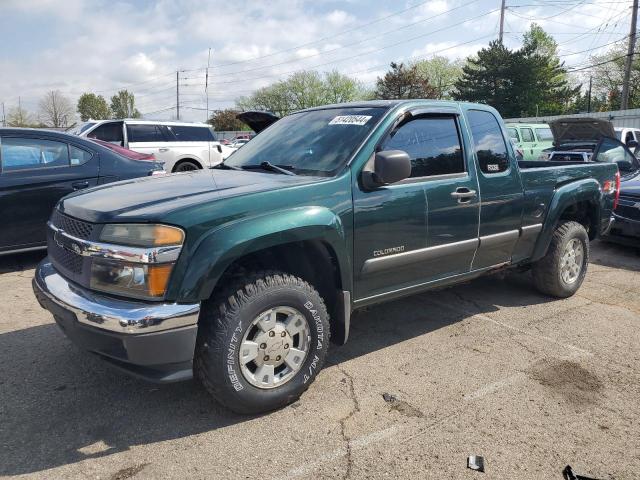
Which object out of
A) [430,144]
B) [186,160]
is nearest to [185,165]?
[186,160]

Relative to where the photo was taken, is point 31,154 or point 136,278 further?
point 31,154

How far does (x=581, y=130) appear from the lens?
490 inches

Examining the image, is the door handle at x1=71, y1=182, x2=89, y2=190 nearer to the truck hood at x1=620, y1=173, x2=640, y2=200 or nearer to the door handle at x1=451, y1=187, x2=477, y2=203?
the door handle at x1=451, y1=187, x2=477, y2=203

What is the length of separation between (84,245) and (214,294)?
75cm

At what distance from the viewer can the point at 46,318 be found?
458 centimetres

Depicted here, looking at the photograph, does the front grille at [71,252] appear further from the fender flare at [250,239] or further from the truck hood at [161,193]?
the fender flare at [250,239]

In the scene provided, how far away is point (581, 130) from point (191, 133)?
9544 mm

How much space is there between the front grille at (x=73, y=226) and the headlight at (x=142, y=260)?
0.25 m

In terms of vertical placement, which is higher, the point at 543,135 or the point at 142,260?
the point at 543,135

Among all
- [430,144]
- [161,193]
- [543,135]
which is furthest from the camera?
[543,135]

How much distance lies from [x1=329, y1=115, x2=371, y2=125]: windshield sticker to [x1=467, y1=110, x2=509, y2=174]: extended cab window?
1043mm

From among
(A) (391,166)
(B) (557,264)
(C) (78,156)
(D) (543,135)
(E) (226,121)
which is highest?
(E) (226,121)

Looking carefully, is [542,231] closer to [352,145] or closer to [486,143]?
[486,143]

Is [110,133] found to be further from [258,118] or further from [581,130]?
[581,130]
